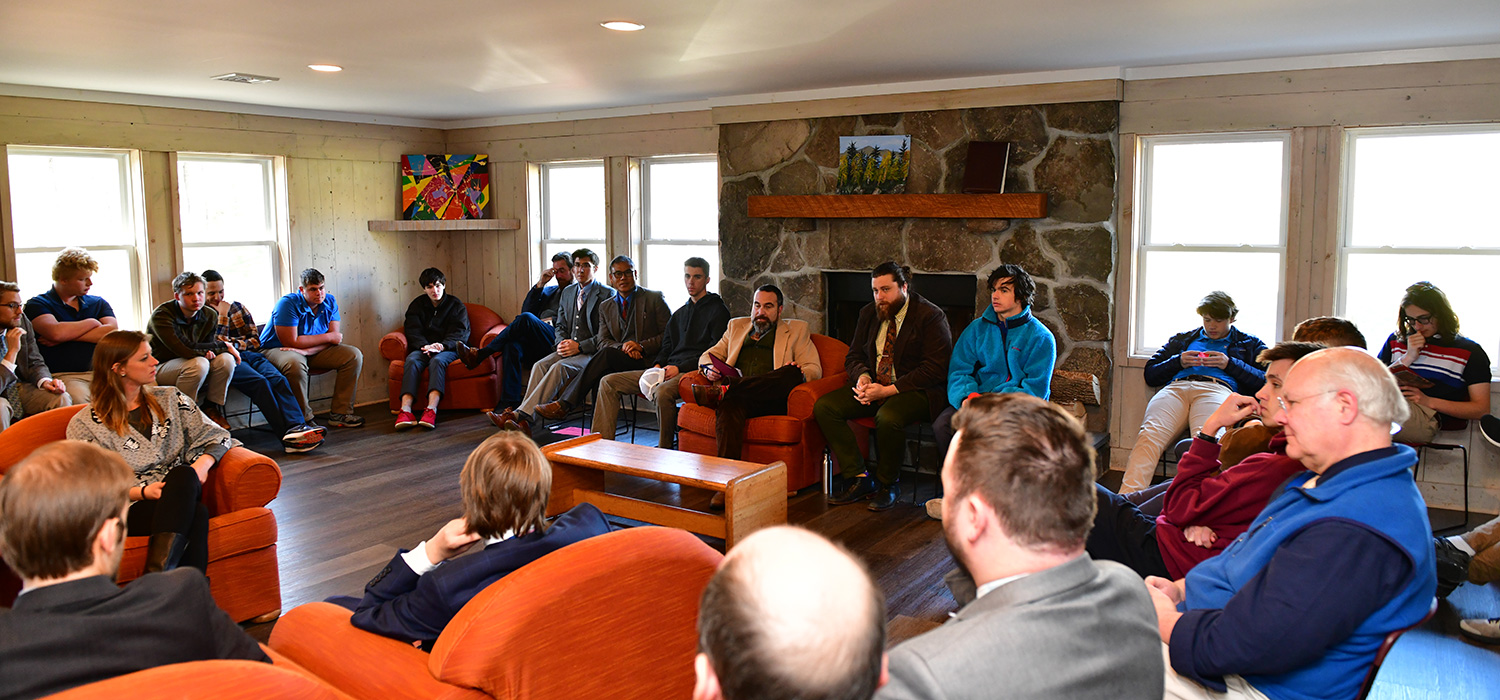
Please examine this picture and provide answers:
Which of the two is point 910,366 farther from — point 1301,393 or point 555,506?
point 1301,393

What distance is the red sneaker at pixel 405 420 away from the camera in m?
6.96

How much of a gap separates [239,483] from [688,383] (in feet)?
8.72

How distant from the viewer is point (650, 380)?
6.10 metres

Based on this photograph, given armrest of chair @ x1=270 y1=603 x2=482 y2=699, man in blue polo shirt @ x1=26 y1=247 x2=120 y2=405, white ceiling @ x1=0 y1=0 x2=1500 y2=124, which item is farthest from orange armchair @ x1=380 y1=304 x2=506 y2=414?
armrest of chair @ x1=270 y1=603 x2=482 y2=699

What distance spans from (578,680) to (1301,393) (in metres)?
1.54

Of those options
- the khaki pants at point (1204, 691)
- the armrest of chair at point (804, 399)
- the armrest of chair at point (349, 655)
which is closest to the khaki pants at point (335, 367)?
the armrest of chair at point (804, 399)

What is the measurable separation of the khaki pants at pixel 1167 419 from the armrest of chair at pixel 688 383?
232 centimetres

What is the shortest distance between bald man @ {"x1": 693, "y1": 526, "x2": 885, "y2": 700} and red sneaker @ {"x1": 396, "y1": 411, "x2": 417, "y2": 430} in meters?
6.45

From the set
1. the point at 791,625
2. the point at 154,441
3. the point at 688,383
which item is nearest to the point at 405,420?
the point at 688,383

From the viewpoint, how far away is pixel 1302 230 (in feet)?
17.1

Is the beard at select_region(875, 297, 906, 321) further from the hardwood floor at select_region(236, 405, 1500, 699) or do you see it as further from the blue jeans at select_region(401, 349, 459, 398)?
the blue jeans at select_region(401, 349, 459, 398)

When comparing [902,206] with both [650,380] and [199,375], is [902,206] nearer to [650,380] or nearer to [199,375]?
[650,380]

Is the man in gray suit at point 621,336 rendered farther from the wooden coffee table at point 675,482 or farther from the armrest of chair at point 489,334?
the wooden coffee table at point 675,482

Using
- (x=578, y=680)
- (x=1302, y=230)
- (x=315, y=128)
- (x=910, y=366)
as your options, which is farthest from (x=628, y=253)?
(x=578, y=680)
